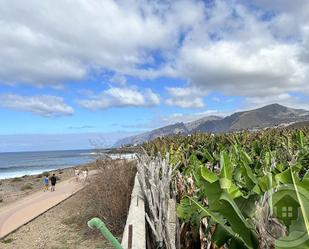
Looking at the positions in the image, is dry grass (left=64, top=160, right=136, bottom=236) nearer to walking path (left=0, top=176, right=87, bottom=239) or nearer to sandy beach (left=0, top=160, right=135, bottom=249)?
sandy beach (left=0, top=160, right=135, bottom=249)

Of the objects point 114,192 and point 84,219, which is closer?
point 114,192

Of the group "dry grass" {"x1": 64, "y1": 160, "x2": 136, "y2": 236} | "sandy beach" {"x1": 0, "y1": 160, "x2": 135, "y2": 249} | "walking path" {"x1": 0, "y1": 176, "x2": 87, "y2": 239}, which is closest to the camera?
"dry grass" {"x1": 64, "y1": 160, "x2": 136, "y2": 236}

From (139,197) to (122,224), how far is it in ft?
27.8

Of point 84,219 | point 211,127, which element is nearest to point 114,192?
point 84,219

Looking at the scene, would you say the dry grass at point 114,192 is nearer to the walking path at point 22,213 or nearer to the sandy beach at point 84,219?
the sandy beach at point 84,219

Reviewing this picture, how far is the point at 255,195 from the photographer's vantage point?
177 cm

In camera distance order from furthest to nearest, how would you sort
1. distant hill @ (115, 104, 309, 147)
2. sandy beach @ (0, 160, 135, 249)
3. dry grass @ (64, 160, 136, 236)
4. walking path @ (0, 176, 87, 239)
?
distant hill @ (115, 104, 309, 147) → walking path @ (0, 176, 87, 239) → sandy beach @ (0, 160, 135, 249) → dry grass @ (64, 160, 136, 236)

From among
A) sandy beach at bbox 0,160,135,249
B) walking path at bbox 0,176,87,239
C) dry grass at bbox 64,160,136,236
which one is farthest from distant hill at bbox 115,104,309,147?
walking path at bbox 0,176,87,239

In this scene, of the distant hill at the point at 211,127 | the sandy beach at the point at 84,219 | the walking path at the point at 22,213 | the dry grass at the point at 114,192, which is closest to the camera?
the dry grass at the point at 114,192

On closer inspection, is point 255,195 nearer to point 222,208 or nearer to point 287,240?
point 222,208

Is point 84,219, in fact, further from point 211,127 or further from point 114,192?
point 211,127

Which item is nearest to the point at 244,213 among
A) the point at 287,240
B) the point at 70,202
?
the point at 287,240

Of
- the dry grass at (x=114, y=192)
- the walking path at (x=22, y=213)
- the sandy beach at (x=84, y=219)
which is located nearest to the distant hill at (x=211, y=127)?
the dry grass at (x=114, y=192)

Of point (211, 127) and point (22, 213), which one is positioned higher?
point (211, 127)
